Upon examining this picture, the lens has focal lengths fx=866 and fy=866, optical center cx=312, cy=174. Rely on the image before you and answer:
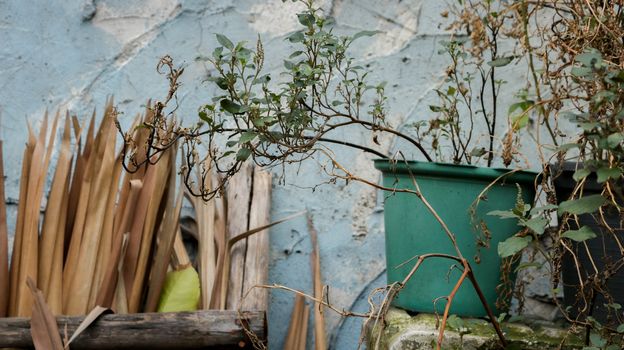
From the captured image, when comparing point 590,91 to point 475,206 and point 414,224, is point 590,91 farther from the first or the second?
point 414,224

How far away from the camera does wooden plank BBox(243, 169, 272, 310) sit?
2125mm

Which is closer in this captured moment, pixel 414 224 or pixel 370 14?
pixel 414 224

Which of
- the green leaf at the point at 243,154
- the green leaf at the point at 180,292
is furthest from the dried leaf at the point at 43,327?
the green leaf at the point at 243,154

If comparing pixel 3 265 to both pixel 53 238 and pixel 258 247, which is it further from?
pixel 258 247

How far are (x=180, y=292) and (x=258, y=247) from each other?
0.24m

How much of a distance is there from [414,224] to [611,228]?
41 cm

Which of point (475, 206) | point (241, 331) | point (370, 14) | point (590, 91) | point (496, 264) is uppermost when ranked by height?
point (370, 14)

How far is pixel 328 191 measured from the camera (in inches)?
92.1

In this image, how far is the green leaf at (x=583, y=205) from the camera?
1.48 m

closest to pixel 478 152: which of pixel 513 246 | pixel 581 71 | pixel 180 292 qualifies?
pixel 513 246

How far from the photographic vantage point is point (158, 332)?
1.90m

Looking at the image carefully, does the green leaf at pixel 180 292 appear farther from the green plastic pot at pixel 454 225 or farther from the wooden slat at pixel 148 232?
the green plastic pot at pixel 454 225

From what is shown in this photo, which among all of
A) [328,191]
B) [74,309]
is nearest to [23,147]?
[74,309]

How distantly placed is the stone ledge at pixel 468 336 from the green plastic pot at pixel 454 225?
0.06 meters
